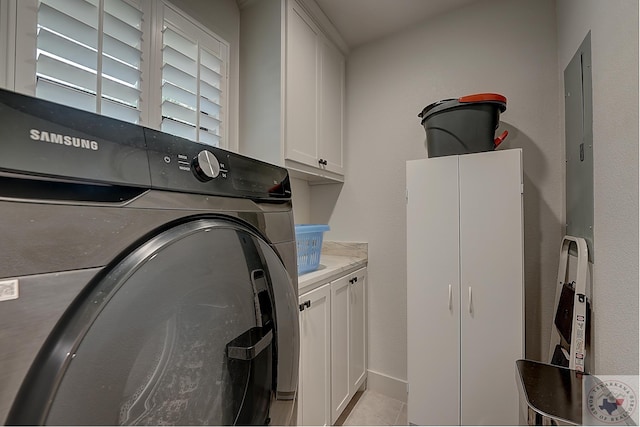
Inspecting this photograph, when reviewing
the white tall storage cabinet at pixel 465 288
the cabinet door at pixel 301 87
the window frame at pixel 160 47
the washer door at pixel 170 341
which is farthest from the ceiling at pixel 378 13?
the washer door at pixel 170 341

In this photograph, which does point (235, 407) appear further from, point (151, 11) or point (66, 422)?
point (151, 11)

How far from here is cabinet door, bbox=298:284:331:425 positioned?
1.22m

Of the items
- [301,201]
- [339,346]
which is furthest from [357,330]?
[301,201]

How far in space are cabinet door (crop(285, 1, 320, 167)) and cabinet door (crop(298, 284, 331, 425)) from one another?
2.64 ft

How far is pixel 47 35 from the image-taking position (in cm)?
84

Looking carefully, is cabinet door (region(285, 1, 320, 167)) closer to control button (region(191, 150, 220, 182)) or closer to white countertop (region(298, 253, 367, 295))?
white countertop (region(298, 253, 367, 295))

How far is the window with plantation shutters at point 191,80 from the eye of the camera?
122 cm

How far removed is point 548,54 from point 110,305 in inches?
87.7

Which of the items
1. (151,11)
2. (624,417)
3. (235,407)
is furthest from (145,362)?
(151,11)

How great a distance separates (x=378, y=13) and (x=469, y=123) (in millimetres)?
1008

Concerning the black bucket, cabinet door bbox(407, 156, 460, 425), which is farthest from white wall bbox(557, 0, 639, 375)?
cabinet door bbox(407, 156, 460, 425)

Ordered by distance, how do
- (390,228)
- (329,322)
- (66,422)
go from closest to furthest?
1. (66,422)
2. (329,322)
3. (390,228)

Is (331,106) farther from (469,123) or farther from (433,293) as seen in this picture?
Answer: (433,293)

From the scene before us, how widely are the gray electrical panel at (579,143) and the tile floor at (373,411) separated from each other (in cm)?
141
